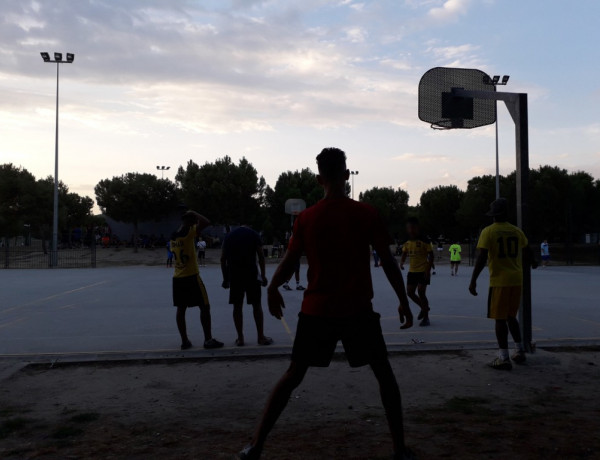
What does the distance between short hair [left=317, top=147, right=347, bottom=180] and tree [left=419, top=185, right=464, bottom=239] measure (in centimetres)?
6925

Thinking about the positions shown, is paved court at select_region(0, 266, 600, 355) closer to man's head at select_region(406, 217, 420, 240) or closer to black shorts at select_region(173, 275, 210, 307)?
black shorts at select_region(173, 275, 210, 307)

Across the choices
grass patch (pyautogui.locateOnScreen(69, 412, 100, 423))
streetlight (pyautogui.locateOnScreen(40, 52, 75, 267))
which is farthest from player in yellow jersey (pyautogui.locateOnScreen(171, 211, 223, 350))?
streetlight (pyautogui.locateOnScreen(40, 52, 75, 267))

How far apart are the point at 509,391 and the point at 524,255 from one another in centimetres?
183

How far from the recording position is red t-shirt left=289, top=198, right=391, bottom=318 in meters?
3.46

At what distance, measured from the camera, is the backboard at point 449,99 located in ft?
25.7

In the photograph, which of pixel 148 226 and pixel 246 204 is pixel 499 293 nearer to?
pixel 246 204

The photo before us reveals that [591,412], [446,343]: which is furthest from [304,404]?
[446,343]

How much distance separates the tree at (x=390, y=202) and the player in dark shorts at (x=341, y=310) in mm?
83036

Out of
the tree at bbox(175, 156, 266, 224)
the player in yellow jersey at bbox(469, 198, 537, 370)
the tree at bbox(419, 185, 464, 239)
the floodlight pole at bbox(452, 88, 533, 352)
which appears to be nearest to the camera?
the player in yellow jersey at bbox(469, 198, 537, 370)

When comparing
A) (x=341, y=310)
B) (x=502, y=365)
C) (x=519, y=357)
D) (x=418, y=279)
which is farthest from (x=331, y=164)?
(x=418, y=279)

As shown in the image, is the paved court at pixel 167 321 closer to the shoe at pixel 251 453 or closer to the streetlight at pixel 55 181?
the shoe at pixel 251 453

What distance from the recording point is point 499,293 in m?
6.08

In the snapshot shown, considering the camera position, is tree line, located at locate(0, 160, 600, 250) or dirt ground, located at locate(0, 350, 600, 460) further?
tree line, located at locate(0, 160, 600, 250)

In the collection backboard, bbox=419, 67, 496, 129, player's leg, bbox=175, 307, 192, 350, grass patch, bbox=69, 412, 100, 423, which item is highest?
backboard, bbox=419, 67, 496, 129
